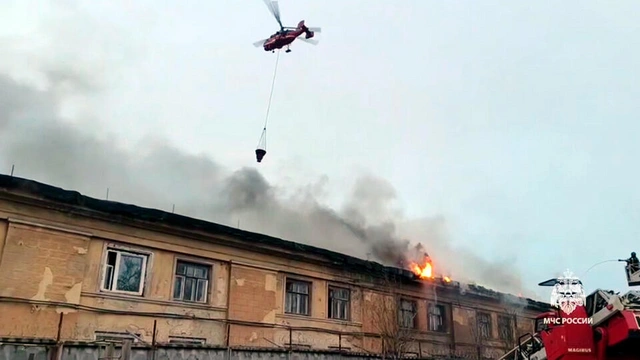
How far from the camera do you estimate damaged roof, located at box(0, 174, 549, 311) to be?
48.9ft

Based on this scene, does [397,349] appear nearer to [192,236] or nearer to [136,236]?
[192,236]

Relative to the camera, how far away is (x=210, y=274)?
1820cm

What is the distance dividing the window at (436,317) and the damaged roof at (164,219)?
2168mm

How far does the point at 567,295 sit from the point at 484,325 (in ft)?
65.3

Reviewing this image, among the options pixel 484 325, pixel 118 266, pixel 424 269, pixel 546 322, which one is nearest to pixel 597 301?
pixel 546 322

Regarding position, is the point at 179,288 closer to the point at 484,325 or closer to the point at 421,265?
the point at 421,265

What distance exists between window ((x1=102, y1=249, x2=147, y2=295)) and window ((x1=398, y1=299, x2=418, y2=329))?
11951 millimetres

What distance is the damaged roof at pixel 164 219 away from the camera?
14.9 m

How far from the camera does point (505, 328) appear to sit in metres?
29.6

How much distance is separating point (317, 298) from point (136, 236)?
771 cm

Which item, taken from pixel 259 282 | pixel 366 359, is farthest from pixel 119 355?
pixel 366 359

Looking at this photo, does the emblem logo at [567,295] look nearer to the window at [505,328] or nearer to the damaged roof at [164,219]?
the damaged roof at [164,219]

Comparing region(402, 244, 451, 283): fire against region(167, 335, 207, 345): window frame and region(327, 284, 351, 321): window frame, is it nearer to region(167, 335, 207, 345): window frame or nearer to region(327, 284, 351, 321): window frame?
region(327, 284, 351, 321): window frame

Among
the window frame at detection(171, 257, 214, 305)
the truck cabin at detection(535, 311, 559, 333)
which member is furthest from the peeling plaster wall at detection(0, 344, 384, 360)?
the truck cabin at detection(535, 311, 559, 333)
